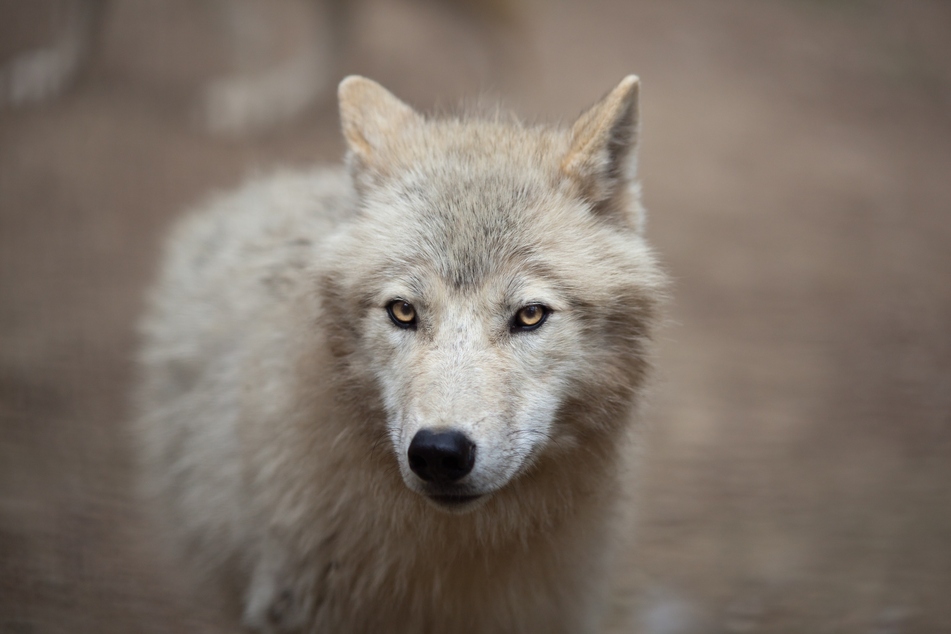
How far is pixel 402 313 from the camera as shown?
9.46 feet

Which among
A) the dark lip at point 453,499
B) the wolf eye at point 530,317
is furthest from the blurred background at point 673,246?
the dark lip at point 453,499

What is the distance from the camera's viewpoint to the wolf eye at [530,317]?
2.85m

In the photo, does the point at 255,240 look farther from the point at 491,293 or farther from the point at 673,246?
the point at 673,246

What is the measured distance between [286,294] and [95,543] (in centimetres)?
198

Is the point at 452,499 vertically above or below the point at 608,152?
below

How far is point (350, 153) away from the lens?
3.24m

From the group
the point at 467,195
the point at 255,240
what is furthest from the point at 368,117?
the point at 255,240

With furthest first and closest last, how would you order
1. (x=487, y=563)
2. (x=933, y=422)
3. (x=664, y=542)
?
1. (x=933, y=422)
2. (x=664, y=542)
3. (x=487, y=563)

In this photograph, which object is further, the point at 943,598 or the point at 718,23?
the point at 718,23

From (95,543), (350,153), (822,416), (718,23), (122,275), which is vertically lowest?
(95,543)

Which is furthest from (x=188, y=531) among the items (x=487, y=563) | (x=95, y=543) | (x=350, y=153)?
(x=350, y=153)

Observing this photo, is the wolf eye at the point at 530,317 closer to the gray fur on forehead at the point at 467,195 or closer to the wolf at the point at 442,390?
the wolf at the point at 442,390

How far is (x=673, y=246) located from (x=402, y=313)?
213 inches

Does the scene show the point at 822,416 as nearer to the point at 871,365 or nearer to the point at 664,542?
the point at 871,365
